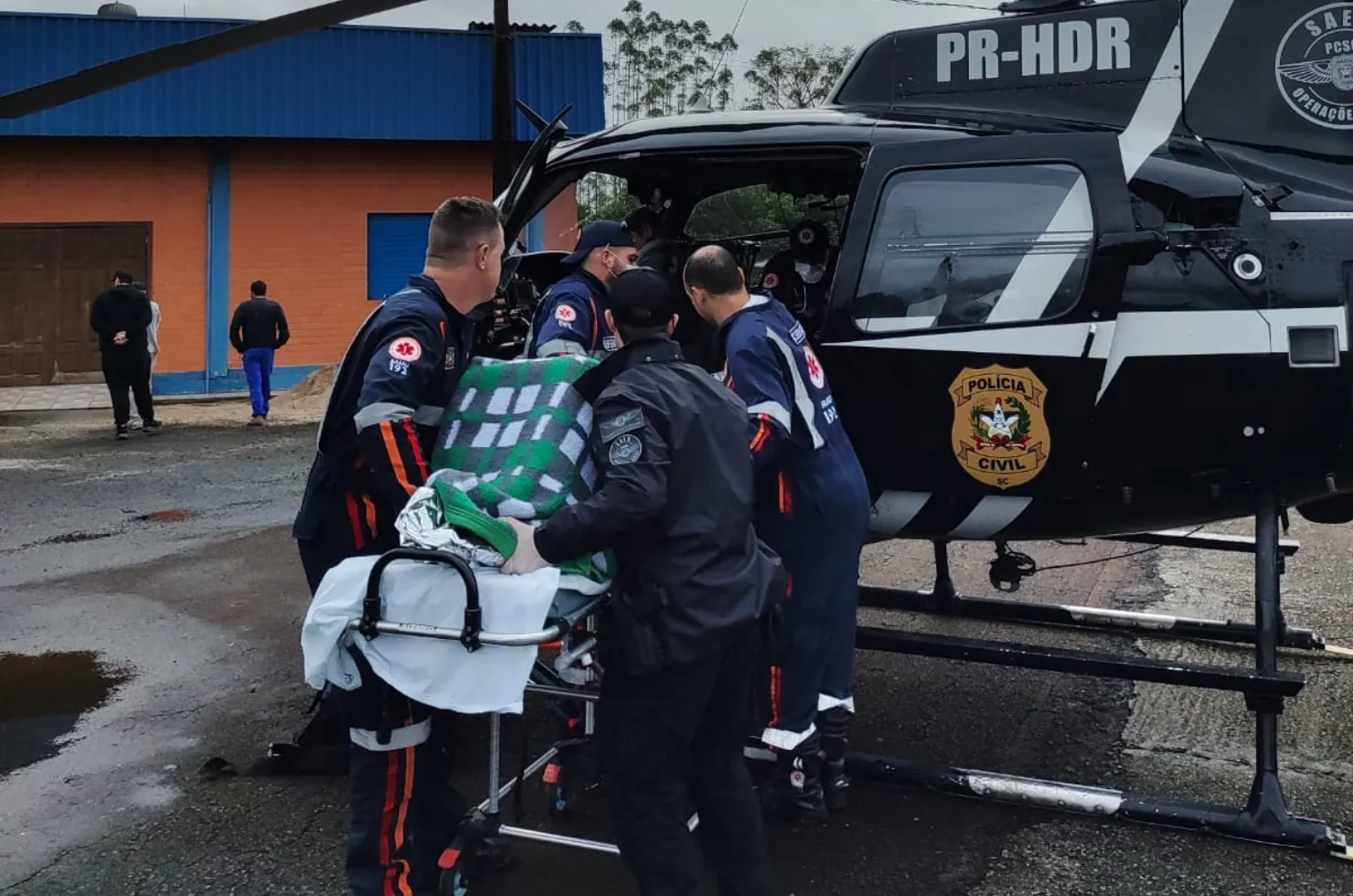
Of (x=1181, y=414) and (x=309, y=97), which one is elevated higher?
(x=309, y=97)

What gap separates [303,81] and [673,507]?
1738 centimetres

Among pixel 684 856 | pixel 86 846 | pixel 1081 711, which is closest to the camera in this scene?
pixel 684 856

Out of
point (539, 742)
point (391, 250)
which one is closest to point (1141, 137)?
point (539, 742)

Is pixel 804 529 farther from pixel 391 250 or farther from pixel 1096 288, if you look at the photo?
pixel 391 250

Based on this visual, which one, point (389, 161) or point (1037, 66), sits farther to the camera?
point (389, 161)

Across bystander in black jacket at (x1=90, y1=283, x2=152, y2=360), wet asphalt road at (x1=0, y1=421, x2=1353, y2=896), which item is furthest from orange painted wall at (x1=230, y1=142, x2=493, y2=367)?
wet asphalt road at (x1=0, y1=421, x2=1353, y2=896)

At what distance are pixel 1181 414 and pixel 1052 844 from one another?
1.46m

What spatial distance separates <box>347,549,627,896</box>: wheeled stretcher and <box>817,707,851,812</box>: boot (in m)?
0.79

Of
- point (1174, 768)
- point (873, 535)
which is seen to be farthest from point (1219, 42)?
point (1174, 768)

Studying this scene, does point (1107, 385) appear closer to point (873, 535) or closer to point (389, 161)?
point (873, 535)

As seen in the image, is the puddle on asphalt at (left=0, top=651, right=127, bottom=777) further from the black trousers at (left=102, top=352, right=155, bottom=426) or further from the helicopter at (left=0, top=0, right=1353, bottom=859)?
the black trousers at (left=102, top=352, right=155, bottom=426)

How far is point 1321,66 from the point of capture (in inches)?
161

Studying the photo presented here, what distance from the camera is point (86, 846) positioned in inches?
148

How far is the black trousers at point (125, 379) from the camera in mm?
13188
